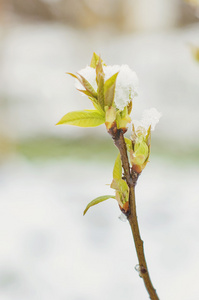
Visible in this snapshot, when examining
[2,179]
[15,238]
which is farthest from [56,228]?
[2,179]

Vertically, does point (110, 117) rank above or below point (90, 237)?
above

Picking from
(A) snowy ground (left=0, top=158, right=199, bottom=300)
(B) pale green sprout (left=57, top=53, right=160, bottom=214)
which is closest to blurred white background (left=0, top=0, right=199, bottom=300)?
(A) snowy ground (left=0, top=158, right=199, bottom=300)

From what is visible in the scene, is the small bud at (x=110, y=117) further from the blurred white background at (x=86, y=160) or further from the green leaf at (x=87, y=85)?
the blurred white background at (x=86, y=160)

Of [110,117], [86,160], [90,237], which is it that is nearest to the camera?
[110,117]

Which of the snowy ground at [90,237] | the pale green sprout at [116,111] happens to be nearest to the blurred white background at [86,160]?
the snowy ground at [90,237]

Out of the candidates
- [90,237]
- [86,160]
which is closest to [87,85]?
[90,237]

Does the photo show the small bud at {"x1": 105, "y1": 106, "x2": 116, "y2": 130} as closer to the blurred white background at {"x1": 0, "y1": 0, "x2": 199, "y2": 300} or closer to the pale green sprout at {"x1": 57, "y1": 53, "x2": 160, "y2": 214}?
the pale green sprout at {"x1": 57, "y1": 53, "x2": 160, "y2": 214}

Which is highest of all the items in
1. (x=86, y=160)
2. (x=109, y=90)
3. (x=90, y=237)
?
(x=109, y=90)

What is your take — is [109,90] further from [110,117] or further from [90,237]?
[90,237]
